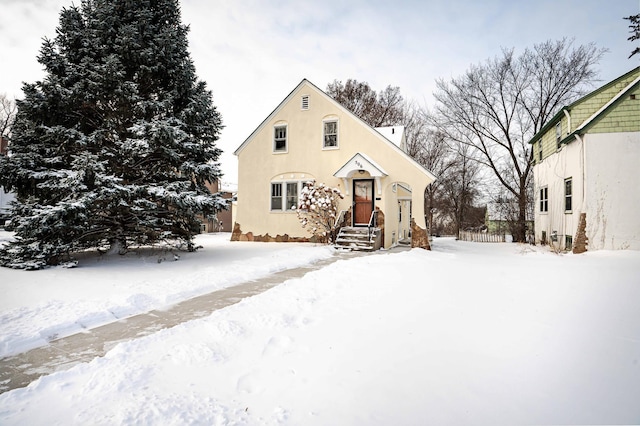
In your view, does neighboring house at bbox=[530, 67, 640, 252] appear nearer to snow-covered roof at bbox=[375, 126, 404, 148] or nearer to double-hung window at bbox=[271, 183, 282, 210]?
snow-covered roof at bbox=[375, 126, 404, 148]

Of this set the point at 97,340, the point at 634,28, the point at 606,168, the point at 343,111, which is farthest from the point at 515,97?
the point at 97,340

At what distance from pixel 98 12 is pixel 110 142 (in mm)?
3587

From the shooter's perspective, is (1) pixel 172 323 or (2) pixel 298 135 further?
(2) pixel 298 135

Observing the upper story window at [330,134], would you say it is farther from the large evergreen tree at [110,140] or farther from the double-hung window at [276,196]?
the large evergreen tree at [110,140]

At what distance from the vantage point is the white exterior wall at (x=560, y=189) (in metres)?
12.6

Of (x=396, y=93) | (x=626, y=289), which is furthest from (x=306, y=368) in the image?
(x=396, y=93)

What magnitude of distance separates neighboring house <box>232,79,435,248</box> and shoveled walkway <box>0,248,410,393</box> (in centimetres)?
940

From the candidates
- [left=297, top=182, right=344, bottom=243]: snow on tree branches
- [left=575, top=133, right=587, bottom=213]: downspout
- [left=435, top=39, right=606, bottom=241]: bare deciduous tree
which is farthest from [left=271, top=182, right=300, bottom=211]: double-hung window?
[left=435, top=39, right=606, bottom=241]: bare deciduous tree

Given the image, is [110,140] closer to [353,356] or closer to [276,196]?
[276,196]

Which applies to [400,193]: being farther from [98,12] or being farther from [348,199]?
[98,12]

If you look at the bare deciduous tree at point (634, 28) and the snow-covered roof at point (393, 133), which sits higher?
the bare deciduous tree at point (634, 28)

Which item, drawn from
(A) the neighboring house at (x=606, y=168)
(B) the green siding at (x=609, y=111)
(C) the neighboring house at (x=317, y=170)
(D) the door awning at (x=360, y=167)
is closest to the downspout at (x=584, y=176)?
(A) the neighboring house at (x=606, y=168)

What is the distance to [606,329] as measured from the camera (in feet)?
12.1

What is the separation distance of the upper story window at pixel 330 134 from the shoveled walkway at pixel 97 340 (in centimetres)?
1073
